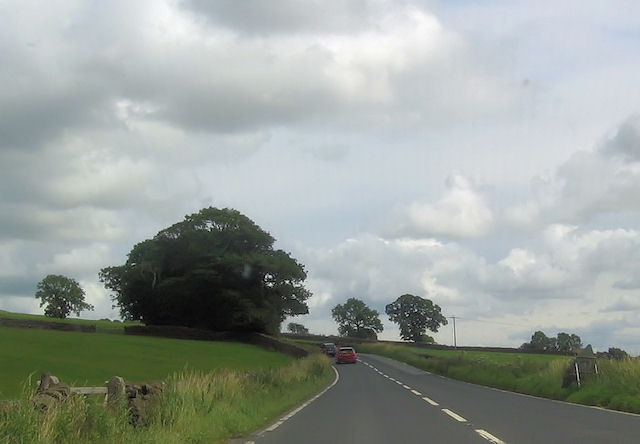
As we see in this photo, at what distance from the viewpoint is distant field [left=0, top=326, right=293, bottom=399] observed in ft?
124

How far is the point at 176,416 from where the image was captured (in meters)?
13.7

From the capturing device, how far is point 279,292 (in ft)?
285

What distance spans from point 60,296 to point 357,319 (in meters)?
78.0

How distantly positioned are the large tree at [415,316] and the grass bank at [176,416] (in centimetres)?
14194

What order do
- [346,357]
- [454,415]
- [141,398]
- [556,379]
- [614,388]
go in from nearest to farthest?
[141,398] → [454,415] → [614,388] → [556,379] → [346,357]

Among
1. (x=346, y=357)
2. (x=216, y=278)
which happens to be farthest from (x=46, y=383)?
(x=216, y=278)

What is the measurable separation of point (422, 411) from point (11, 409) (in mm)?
12295

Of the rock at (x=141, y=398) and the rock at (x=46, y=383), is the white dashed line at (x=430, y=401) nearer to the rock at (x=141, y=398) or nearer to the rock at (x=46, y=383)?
the rock at (x=141, y=398)

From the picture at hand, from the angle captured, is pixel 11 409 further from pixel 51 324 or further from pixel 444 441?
pixel 51 324

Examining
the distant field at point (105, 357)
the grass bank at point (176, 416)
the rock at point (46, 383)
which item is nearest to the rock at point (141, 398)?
the grass bank at point (176, 416)

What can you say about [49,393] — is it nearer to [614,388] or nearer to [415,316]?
[614,388]

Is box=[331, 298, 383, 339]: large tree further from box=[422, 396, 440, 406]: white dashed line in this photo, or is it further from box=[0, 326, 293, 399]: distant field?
box=[422, 396, 440, 406]: white dashed line

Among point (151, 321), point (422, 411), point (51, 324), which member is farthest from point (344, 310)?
point (422, 411)

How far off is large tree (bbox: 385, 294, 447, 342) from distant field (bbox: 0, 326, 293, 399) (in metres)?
91.5
